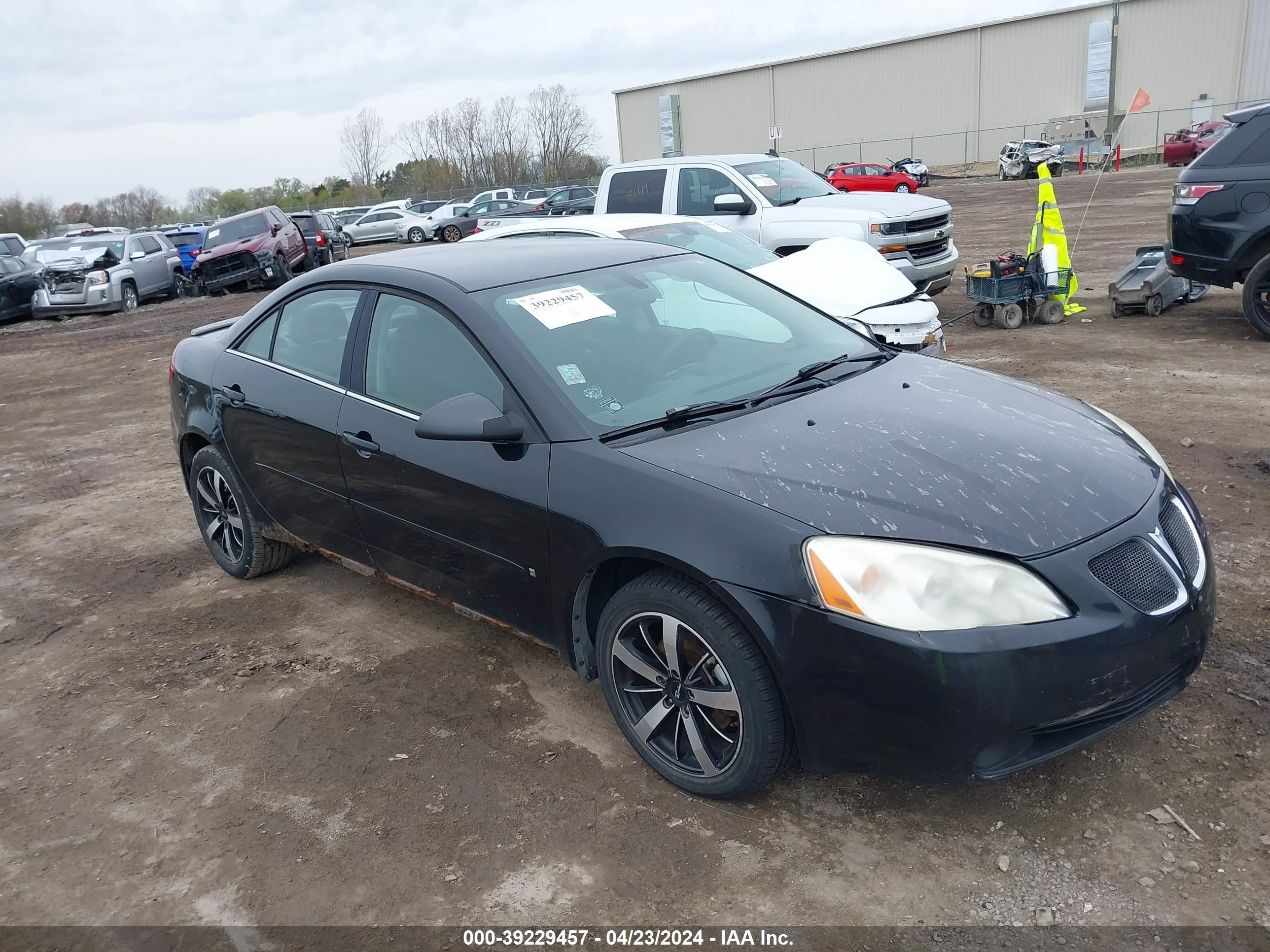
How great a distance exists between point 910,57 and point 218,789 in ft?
196

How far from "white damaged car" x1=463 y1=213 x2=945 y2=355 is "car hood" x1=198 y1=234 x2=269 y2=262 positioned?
14.0 meters

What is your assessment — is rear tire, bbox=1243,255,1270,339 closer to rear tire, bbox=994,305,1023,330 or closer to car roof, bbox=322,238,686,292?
rear tire, bbox=994,305,1023,330

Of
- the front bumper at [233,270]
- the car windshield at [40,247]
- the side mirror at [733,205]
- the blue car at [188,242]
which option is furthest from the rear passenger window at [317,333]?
the blue car at [188,242]

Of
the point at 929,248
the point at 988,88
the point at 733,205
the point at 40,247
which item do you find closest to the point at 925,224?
the point at 929,248

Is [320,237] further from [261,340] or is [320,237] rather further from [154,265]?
[261,340]

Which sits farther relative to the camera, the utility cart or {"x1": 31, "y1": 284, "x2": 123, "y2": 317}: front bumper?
{"x1": 31, "y1": 284, "x2": 123, "y2": 317}: front bumper

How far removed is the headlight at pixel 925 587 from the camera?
2.54m

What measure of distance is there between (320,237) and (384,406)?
21738 millimetres

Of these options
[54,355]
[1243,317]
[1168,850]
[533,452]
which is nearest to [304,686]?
[533,452]

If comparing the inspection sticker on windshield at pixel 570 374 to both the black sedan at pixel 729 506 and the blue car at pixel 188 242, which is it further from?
the blue car at pixel 188 242

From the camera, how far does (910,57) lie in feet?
180

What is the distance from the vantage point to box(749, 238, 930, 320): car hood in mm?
7004

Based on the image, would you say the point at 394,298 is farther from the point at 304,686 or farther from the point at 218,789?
the point at 218,789

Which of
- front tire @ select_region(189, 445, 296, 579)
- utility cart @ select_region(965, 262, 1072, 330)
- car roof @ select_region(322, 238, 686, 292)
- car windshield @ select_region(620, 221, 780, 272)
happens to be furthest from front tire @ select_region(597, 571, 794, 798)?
utility cart @ select_region(965, 262, 1072, 330)
